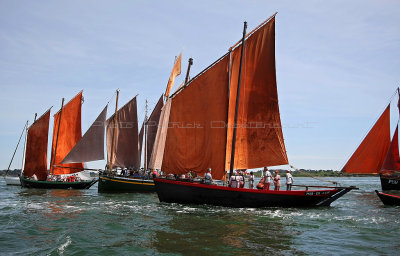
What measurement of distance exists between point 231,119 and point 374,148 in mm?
30423

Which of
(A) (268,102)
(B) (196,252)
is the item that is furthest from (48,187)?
(B) (196,252)

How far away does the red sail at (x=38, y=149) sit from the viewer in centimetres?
4688

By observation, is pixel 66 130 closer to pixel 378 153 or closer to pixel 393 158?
pixel 378 153

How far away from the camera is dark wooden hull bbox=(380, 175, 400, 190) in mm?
44688

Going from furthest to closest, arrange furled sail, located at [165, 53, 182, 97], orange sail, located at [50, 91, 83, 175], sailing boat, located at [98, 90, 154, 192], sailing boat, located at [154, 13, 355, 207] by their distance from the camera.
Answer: orange sail, located at [50, 91, 83, 175] < sailing boat, located at [98, 90, 154, 192] < furled sail, located at [165, 53, 182, 97] < sailing boat, located at [154, 13, 355, 207]

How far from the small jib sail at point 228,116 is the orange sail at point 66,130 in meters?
28.0

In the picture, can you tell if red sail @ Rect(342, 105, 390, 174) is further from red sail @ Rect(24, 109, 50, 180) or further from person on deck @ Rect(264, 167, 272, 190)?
red sail @ Rect(24, 109, 50, 180)

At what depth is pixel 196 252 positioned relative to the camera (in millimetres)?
11477

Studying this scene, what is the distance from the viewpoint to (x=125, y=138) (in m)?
42.5

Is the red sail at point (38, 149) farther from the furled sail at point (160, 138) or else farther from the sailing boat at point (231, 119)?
the sailing boat at point (231, 119)

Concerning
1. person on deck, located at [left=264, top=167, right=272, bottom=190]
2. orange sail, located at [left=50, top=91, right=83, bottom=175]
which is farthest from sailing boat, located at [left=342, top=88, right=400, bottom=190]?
orange sail, located at [left=50, top=91, right=83, bottom=175]

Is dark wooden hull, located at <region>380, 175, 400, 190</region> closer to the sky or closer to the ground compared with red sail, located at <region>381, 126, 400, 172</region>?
closer to the ground

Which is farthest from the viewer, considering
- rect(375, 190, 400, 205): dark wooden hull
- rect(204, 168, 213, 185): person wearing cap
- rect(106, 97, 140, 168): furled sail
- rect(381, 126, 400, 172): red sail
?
rect(381, 126, 400, 172): red sail

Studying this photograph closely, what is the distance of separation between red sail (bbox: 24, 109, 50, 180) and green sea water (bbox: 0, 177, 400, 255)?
2745 centimetres
